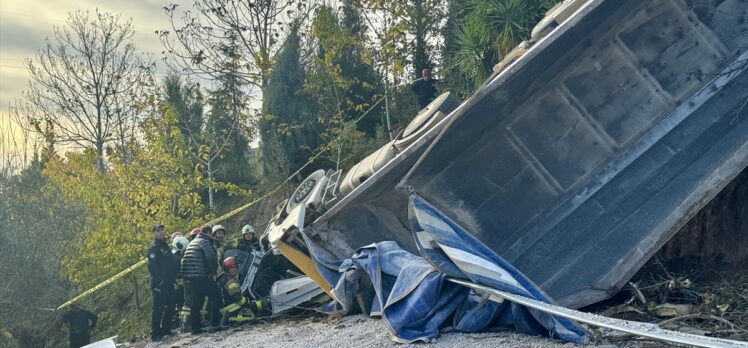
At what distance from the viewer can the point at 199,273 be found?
31.5 feet

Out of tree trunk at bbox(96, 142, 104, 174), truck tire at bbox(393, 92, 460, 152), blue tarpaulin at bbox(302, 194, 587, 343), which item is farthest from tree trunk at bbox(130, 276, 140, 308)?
blue tarpaulin at bbox(302, 194, 587, 343)

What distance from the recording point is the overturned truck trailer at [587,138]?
731cm

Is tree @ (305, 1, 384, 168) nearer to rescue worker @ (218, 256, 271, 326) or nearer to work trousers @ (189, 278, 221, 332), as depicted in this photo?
rescue worker @ (218, 256, 271, 326)

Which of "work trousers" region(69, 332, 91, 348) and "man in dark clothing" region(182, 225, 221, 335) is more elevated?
"work trousers" region(69, 332, 91, 348)

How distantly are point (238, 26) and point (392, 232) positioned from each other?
12.2 m

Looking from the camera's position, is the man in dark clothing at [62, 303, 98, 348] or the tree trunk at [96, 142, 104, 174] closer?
the man in dark clothing at [62, 303, 98, 348]

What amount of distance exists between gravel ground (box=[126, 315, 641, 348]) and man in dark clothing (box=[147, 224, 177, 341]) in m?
0.28

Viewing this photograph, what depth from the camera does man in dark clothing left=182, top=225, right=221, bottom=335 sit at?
9.60m

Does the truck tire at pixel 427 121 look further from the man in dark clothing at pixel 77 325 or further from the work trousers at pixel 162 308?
the man in dark clothing at pixel 77 325

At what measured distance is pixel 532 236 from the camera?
25.3ft

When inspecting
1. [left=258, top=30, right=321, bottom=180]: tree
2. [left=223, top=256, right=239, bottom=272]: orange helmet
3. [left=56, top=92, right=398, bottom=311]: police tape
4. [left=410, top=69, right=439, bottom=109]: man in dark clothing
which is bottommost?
[left=223, top=256, right=239, bottom=272]: orange helmet

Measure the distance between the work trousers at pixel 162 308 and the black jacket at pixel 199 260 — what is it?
604mm

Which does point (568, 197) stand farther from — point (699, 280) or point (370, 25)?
point (370, 25)

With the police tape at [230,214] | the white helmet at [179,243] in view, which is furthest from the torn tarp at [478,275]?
the police tape at [230,214]
